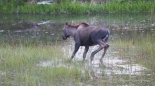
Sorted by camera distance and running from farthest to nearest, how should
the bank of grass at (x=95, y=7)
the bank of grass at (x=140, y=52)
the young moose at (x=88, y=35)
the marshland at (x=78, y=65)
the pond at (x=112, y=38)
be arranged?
1. the bank of grass at (x=95, y=7)
2. the young moose at (x=88, y=35)
3. the bank of grass at (x=140, y=52)
4. the pond at (x=112, y=38)
5. the marshland at (x=78, y=65)

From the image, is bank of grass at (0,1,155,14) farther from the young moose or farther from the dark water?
the young moose

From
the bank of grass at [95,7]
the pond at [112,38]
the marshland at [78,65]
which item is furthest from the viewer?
the bank of grass at [95,7]

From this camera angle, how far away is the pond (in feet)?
36.9

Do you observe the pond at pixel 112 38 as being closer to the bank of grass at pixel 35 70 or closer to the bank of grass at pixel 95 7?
the bank of grass at pixel 35 70

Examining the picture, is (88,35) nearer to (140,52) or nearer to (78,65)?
(78,65)

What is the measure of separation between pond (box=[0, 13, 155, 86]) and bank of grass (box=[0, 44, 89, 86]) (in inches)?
13.6

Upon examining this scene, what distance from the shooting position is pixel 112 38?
20594 mm

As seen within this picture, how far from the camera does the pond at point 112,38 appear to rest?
1123 cm

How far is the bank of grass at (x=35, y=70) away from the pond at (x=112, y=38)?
35 cm

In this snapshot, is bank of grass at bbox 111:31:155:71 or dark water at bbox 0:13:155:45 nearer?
bank of grass at bbox 111:31:155:71

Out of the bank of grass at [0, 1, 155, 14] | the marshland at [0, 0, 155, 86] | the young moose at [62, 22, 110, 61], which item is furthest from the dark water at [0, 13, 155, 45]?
the young moose at [62, 22, 110, 61]

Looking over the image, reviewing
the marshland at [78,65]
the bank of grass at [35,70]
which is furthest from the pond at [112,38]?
the bank of grass at [35,70]

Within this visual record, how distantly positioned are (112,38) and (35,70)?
9.51m

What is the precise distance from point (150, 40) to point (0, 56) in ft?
18.4
